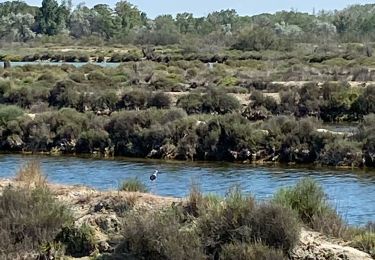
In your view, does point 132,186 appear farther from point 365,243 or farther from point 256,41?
point 256,41

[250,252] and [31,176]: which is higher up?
[31,176]

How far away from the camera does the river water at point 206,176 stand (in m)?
24.5

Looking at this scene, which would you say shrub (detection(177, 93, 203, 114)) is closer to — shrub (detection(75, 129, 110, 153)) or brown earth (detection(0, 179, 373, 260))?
shrub (detection(75, 129, 110, 153))

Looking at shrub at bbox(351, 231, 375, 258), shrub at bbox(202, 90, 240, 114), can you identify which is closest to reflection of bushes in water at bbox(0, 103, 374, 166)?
shrub at bbox(202, 90, 240, 114)

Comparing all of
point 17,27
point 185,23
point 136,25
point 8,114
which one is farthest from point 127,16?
point 8,114

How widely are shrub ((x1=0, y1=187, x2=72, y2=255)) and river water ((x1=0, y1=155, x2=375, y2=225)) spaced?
8589 mm

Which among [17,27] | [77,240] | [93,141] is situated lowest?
[93,141]

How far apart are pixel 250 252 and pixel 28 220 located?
3913 mm

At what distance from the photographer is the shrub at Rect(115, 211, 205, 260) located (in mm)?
12375

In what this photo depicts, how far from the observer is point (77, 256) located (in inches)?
538

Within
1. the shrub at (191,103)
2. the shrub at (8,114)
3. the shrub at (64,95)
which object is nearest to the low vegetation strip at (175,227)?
the shrub at (8,114)

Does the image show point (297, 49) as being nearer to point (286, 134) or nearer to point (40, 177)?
point (286, 134)

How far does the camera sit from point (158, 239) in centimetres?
1273

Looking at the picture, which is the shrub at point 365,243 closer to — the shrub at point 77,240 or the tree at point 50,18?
the shrub at point 77,240
